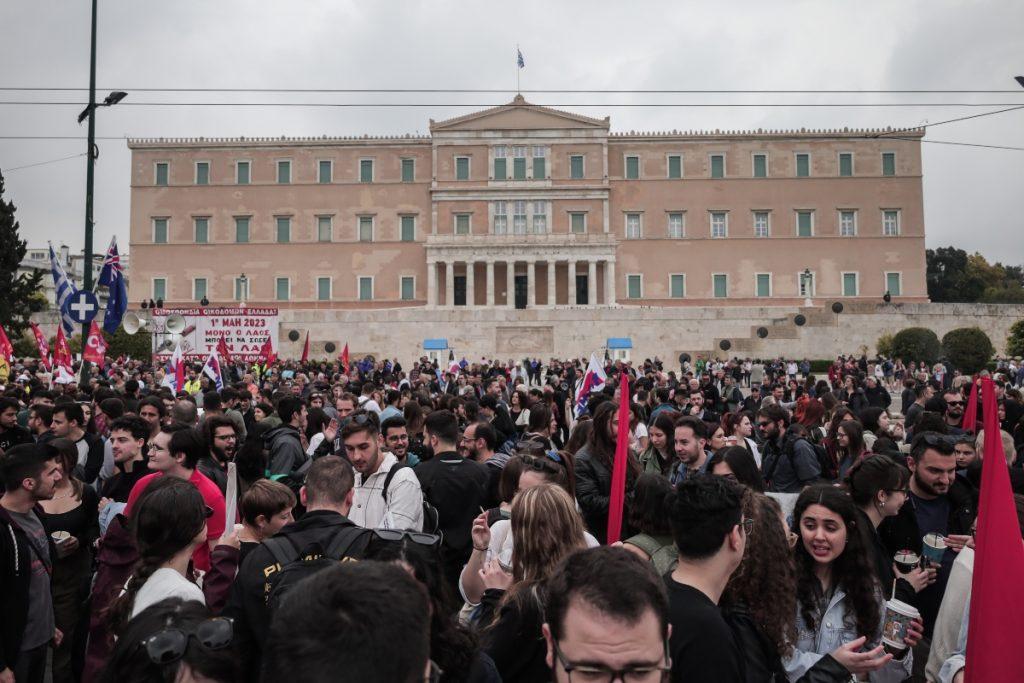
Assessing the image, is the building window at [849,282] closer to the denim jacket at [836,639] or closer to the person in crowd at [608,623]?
the denim jacket at [836,639]

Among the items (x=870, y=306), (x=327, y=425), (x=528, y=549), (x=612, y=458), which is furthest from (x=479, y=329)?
(x=528, y=549)

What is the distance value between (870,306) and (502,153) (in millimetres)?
20961

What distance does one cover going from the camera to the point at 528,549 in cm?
266

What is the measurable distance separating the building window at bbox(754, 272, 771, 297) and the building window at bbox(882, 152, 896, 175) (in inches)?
346

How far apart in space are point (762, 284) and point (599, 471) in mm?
42288

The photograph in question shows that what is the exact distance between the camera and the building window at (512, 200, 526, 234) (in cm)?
4497

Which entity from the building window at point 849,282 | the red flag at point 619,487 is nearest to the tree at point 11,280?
the red flag at point 619,487

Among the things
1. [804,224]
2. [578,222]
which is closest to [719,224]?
[804,224]

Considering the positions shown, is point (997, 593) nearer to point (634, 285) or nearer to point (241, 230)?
point (634, 285)

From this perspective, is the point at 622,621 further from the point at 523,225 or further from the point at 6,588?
the point at 523,225

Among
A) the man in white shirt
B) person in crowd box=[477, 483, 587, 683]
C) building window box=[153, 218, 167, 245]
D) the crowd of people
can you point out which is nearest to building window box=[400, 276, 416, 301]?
building window box=[153, 218, 167, 245]

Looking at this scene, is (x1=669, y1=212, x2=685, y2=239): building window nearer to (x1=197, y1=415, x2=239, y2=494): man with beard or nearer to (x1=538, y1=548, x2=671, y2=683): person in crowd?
(x1=197, y1=415, x2=239, y2=494): man with beard

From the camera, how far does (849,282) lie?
45.1 metres

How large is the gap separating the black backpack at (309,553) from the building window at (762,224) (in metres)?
45.4
